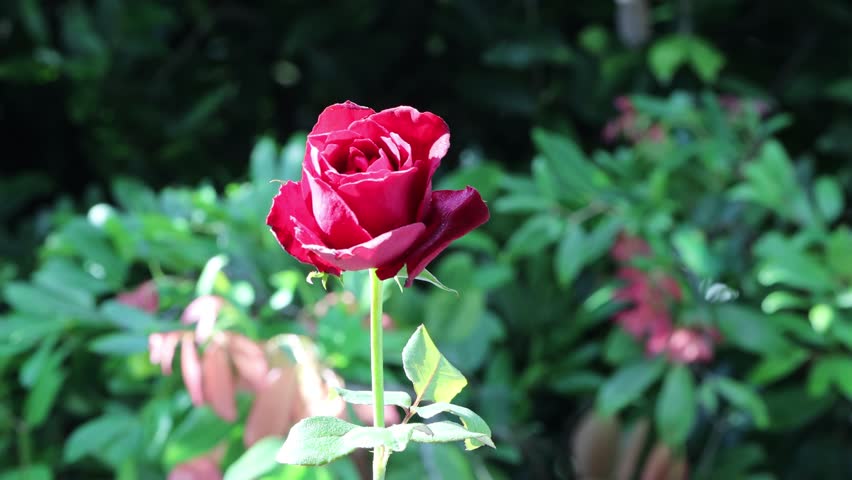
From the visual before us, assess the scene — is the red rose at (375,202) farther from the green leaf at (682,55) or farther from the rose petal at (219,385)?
the green leaf at (682,55)

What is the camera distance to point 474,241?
1.30 m

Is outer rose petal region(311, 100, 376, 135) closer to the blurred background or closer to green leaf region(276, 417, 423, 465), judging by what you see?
green leaf region(276, 417, 423, 465)

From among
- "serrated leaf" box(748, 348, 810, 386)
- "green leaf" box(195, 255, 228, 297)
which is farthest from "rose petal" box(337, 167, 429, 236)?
"serrated leaf" box(748, 348, 810, 386)

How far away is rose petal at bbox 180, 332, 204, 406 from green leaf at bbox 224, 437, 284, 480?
0.33 ft

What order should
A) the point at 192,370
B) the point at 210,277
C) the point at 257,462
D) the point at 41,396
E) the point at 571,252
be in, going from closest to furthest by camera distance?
the point at 257,462
the point at 192,370
the point at 210,277
the point at 41,396
the point at 571,252

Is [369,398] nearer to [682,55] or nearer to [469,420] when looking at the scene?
[469,420]

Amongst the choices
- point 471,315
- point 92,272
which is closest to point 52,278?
point 92,272

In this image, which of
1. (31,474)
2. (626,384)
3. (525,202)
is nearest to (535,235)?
(525,202)

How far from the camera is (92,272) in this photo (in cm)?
138

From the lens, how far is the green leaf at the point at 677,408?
4.09ft

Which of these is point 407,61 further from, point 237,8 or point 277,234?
point 277,234

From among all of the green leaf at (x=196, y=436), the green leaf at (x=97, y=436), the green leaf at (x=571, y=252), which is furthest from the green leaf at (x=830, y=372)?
the green leaf at (x=97, y=436)

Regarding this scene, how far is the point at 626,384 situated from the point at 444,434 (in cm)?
92

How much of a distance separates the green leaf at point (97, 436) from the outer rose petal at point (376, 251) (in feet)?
2.78
